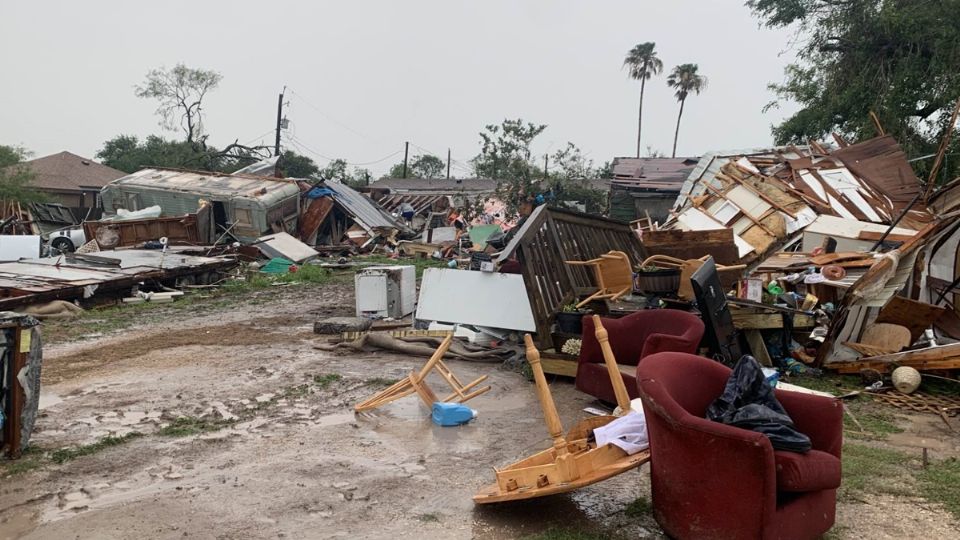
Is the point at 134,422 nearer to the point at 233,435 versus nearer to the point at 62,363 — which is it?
the point at 233,435

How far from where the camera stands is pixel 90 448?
5.00 meters

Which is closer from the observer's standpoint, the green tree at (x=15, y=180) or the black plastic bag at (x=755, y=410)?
the black plastic bag at (x=755, y=410)

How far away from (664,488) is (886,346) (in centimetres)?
532

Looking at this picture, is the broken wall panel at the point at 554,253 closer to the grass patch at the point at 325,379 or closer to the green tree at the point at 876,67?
the grass patch at the point at 325,379

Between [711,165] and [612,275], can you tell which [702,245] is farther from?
[711,165]

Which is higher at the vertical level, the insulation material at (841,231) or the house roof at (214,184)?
the house roof at (214,184)

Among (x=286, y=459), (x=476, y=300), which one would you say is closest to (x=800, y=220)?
(x=476, y=300)

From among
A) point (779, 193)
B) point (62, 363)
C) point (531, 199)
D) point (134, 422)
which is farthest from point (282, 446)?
point (531, 199)

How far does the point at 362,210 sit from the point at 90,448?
21034mm

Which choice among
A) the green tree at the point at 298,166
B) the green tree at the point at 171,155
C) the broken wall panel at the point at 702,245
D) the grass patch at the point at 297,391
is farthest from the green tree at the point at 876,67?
the green tree at the point at 298,166

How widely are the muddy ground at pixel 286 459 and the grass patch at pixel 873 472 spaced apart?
0.36ft

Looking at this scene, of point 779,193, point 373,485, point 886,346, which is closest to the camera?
point 373,485

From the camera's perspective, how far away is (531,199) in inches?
826

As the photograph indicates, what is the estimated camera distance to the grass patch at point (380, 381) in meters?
7.12
